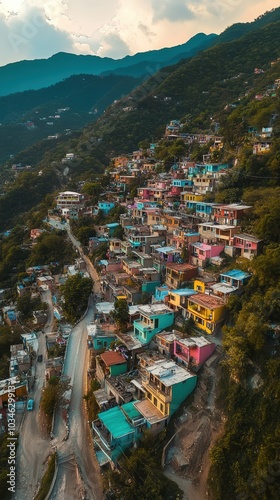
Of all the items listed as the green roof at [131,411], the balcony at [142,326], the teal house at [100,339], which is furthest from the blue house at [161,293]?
the green roof at [131,411]

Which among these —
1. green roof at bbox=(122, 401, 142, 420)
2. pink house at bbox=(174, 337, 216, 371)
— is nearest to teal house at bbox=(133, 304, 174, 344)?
pink house at bbox=(174, 337, 216, 371)

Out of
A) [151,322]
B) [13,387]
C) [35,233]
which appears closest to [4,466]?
[13,387]

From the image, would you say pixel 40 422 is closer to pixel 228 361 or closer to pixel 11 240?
pixel 228 361

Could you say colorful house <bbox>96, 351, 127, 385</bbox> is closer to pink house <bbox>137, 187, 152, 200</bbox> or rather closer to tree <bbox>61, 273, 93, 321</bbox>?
tree <bbox>61, 273, 93, 321</bbox>

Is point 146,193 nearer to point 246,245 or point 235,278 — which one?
point 246,245

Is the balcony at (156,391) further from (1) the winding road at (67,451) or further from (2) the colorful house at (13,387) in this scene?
(2) the colorful house at (13,387)
